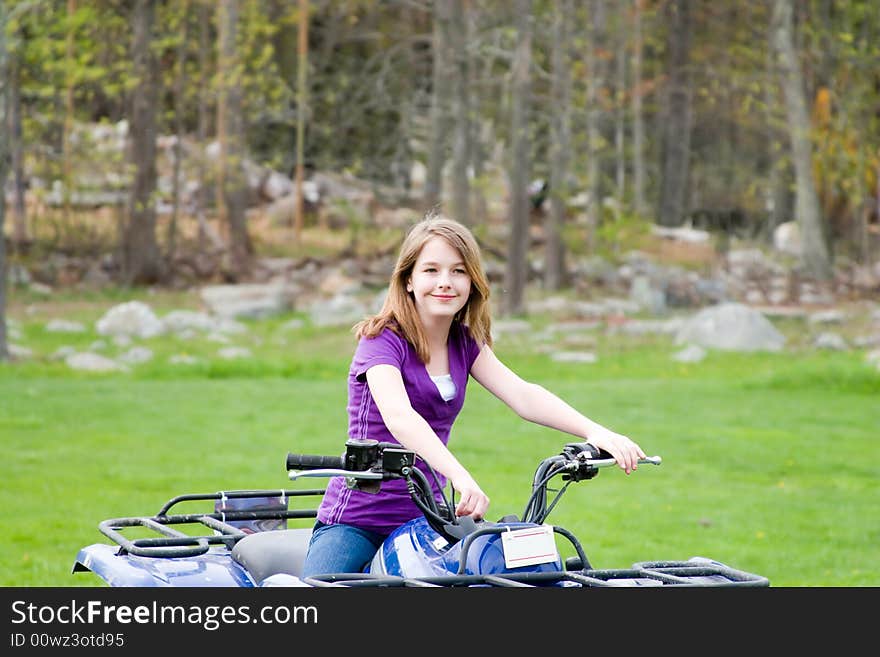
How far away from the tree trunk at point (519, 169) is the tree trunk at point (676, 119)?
14.1 m

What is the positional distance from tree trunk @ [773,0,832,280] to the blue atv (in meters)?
23.4

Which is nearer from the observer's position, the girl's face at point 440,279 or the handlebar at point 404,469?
the handlebar at point 404,469

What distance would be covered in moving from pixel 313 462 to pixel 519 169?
743 inches

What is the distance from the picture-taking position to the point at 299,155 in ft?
84.8

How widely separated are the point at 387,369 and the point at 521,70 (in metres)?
18.8

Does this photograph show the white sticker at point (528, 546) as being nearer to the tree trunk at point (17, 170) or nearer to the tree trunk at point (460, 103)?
the tree trunk at point (17, 170)

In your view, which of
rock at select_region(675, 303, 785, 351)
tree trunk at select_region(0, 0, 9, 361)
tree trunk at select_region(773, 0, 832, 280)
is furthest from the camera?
tree trunk at select_region(773, 0, 832, 280)

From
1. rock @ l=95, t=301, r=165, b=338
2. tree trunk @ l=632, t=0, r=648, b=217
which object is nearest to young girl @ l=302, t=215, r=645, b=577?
rock @ l=95, t=301, r=165, b=338

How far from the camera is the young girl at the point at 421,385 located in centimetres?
381

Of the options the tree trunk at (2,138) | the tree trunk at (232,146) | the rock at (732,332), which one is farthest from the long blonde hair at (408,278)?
the tree trunk at (232,146)

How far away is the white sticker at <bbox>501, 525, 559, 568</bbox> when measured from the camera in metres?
3.46

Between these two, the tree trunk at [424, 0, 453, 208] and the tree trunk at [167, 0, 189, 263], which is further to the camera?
the tree trunk at [167, 0, 189, 263]

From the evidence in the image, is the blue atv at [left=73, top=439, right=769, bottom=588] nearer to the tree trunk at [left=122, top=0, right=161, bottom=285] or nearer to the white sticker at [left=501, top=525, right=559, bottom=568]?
the white sticker at [left=501, top=525, right=559, bottom=568]

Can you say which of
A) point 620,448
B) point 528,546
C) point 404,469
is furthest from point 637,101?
point 528,546
